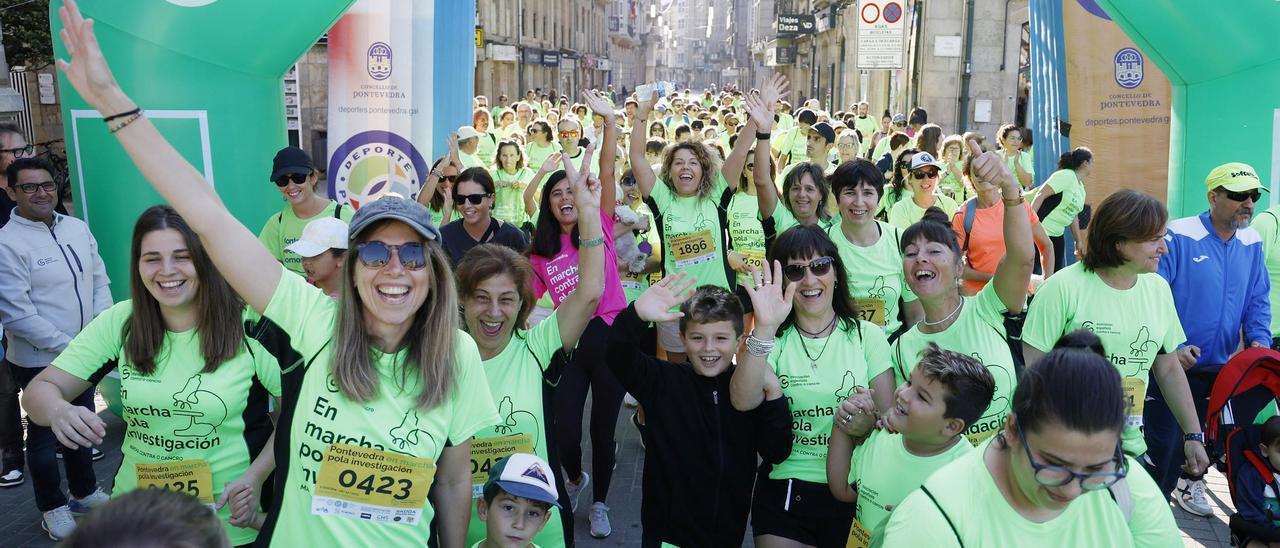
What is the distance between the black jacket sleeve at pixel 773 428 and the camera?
316cm

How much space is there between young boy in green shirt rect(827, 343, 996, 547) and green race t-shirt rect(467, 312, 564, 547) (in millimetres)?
949

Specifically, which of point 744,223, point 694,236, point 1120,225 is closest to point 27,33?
point 744,223

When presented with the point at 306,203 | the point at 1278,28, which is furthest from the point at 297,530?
the point at 1278,28

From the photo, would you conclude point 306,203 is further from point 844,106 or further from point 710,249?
point 844,106

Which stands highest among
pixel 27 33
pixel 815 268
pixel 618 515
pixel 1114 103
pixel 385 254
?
pixel 27 33

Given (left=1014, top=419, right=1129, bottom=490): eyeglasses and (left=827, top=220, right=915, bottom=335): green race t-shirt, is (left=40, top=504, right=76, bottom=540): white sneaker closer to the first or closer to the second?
(left=827, top=220, right=915, bottom=335): green race t-shirt

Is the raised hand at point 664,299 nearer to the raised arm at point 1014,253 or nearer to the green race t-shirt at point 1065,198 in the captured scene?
the raised arm at point 1014,253

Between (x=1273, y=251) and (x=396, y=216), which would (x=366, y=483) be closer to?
(x=396, y=216)

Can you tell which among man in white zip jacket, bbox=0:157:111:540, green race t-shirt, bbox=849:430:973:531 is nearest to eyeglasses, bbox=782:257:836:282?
green race t-shirt, bbox=849:430:973:531

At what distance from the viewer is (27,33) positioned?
1460 cm

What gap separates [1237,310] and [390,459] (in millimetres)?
4294

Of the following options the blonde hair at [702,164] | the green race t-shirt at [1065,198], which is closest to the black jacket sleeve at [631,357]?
the blonde hair at [702,164]

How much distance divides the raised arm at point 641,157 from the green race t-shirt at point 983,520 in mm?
4303

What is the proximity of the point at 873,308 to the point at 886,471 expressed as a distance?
2.16m
